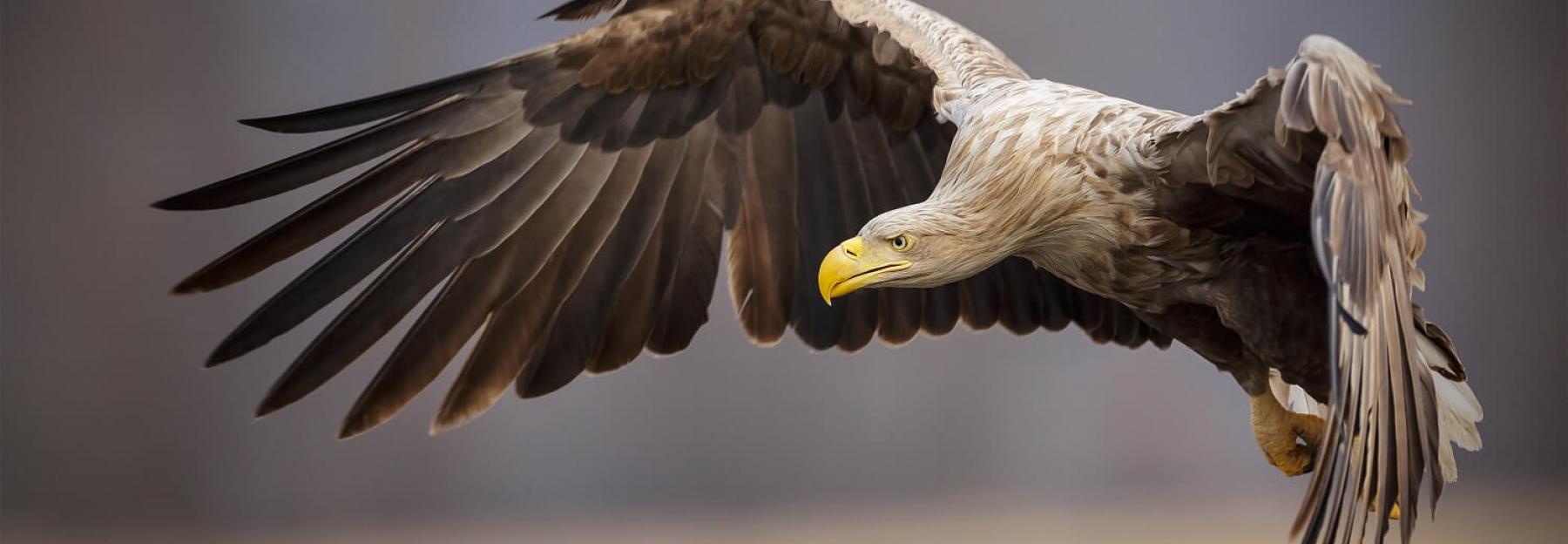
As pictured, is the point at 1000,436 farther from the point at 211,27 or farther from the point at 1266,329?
the point at 211,27

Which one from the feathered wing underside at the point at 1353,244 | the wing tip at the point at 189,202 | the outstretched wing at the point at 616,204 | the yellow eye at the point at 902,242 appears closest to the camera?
the feathered wing underside at the point at 1353,244

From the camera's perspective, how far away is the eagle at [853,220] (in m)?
1.54

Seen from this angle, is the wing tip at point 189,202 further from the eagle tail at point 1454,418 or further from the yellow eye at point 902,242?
the eagle tail at point 1454,418

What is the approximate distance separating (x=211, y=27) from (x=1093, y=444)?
10.2ft

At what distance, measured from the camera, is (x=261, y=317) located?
209 cm

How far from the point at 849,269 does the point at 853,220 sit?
2.75ft

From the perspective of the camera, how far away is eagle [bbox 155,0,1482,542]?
1537 millimetres

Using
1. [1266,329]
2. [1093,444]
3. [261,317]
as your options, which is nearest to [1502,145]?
[1093,444]

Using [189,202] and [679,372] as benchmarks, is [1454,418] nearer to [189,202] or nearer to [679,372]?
[189,202]

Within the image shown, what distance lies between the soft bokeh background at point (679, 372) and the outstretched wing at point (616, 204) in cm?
152

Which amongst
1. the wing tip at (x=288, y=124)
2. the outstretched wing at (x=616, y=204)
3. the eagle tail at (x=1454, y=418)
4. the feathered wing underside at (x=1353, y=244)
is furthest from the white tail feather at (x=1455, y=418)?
the wing tip at (x=288, y=124)

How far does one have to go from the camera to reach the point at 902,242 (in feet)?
5.91

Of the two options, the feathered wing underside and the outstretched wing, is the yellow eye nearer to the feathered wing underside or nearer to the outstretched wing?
the feathered wing underside

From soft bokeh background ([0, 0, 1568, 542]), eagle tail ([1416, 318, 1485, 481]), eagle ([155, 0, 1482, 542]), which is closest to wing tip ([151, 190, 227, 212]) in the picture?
eagle ([155, 0, 1482, 542])
